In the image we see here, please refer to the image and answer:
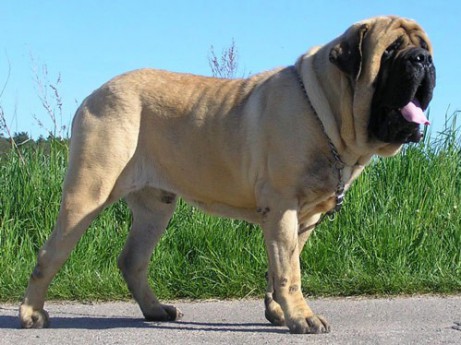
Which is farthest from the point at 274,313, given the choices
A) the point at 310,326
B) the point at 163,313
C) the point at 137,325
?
the point at 137,325

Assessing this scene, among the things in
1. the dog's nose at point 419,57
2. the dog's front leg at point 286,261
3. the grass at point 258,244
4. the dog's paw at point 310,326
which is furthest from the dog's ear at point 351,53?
the grass at point 258,244

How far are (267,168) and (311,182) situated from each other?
292 millimetres

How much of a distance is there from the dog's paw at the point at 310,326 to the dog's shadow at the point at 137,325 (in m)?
0.19

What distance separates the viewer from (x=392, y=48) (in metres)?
4.62

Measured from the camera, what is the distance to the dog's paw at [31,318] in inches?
199

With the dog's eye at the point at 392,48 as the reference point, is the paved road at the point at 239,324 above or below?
below

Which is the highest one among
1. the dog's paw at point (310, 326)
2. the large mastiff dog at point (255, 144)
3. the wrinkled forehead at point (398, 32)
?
the wrinkled forehead at point (398, 32)

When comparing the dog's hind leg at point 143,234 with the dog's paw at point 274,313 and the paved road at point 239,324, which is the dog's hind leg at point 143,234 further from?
the dog's paw at point 274,313

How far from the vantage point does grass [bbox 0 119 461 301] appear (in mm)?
6246

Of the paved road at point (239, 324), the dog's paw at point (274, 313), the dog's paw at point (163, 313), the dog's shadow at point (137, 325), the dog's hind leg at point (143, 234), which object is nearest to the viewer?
the paved road at point (239, 324)

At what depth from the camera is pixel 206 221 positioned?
22.1ft

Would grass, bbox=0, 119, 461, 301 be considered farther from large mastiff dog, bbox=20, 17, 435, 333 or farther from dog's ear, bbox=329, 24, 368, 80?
dog's ear, bbox=329, 24, 368, 80

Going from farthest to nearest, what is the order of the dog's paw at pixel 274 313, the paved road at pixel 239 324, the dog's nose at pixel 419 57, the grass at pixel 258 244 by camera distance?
the grass at pixel 258 244
the dog's paw at pixel 274 313
the paved road at pixel 239 324
the dog's nose at pixel 419 57

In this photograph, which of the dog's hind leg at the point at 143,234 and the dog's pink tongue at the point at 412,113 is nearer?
the dog's pink tongue at the point at 412,113
